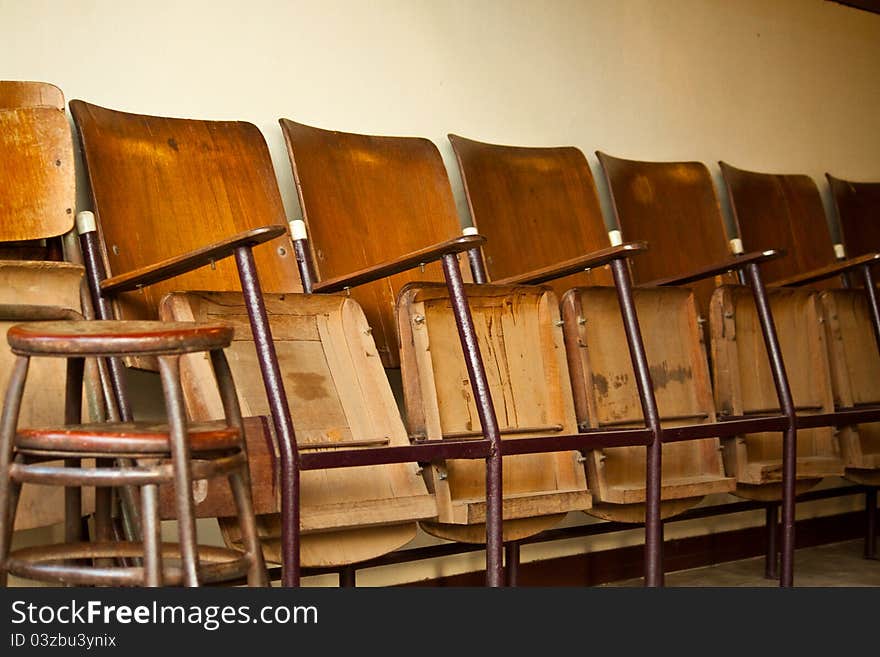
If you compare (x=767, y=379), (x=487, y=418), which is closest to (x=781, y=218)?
(x=767, y=379)

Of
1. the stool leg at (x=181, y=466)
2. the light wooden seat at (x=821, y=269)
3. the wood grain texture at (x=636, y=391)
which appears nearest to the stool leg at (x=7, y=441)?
the stool leg at (x=181, y=466)

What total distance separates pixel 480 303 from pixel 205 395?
67cm

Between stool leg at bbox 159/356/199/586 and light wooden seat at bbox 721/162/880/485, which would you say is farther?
light wooden seat at bbox 721/162/880/485

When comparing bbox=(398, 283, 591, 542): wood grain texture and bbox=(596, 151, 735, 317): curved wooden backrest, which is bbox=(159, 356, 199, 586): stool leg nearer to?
bbox=(398, 283, 591, 542): wood grain texture

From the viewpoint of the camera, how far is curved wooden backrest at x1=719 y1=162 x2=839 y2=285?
342cm

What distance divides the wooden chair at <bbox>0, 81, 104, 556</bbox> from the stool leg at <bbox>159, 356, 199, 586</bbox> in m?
0.46

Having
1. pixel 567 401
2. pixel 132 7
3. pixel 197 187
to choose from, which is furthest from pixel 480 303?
pixel 132 7

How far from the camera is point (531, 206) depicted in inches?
112

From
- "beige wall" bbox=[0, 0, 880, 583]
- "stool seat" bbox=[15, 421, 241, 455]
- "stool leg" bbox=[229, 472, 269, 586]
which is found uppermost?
"beige wall" bbox=[0, 0, 880, 583]

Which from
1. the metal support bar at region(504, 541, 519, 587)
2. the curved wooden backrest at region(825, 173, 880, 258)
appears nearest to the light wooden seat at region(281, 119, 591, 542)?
the metal support bar at region(504, 541, 519, 587)

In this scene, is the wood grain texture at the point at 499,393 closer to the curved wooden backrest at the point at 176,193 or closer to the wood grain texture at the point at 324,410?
the wood grain texture at the point at 324,410

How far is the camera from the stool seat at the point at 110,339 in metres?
1.32

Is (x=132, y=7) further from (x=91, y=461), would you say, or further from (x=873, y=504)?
(x=873, y=504)

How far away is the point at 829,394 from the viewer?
2.90 metres
